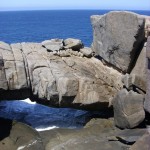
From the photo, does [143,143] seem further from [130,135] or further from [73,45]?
[73,45]

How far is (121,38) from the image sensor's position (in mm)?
15336

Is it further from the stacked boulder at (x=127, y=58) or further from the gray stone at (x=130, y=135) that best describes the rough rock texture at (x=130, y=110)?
the gray stone at (x=130, y=135)

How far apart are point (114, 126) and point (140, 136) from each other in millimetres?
2126

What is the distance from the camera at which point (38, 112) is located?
18047 mm

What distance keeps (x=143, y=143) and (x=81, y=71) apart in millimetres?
5254

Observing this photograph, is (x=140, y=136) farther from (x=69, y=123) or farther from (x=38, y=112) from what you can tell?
(x=38, y=112)

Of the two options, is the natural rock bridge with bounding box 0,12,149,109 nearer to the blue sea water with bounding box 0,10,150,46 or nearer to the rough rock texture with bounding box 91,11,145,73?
the rough rock texture with bounding box 91,11,145,73

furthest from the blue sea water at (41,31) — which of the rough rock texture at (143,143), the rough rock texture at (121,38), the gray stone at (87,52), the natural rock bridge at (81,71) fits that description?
the rough rock texture at (143,143)

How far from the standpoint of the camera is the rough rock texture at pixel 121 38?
14.6 metres

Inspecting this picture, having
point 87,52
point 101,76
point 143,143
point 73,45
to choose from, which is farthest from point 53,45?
point 143,143

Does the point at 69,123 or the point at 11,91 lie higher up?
the point at 11,91

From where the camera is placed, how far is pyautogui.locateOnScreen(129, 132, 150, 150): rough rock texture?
1183cm

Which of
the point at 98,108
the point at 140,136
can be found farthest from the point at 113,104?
the point at 140,136

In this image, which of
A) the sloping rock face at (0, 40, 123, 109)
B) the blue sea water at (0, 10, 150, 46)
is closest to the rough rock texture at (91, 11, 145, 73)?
the sloping rock face at (0, 40, 123, 109)
